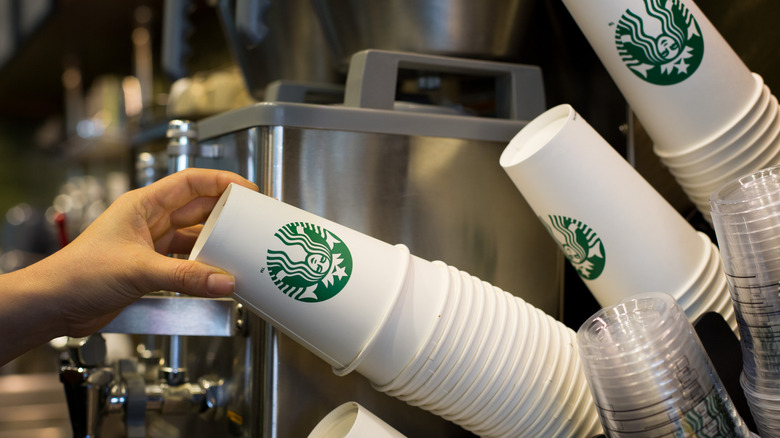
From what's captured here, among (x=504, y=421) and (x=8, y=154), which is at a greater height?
(x=504, y=421)

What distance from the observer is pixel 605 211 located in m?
0.73

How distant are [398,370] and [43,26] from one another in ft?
8.99

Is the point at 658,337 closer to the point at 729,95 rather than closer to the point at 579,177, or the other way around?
the point at 579,177

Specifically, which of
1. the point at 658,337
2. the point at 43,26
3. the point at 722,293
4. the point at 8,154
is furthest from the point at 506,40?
the point at 8,154

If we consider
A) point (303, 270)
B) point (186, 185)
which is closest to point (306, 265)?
point (303, 270)

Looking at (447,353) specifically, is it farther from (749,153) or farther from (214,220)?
(749,153)

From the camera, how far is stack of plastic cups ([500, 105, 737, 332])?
72 cm

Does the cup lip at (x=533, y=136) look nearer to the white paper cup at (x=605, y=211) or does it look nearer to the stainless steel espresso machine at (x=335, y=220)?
the white paper cup at (x=605, y=211)

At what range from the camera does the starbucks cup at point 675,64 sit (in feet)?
2.47

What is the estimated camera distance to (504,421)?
28.3 inches

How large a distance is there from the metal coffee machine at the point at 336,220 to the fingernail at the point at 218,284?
171 mm

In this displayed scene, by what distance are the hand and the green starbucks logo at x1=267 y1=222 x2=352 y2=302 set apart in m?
0.05

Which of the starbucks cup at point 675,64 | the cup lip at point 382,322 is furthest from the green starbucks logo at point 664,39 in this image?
the cup lip at point 382,322

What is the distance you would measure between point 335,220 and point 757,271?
44 centimetres
